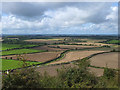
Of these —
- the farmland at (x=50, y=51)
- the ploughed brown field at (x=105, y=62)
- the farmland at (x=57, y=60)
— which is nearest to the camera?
the farmland at (x=57, y=60)

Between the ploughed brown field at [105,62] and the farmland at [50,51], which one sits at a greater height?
the farmland at [50,51]

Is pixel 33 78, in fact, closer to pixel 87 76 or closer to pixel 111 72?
pixel 87 76

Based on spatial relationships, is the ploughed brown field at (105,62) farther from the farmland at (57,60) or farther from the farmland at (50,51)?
the farmland at (50,51)

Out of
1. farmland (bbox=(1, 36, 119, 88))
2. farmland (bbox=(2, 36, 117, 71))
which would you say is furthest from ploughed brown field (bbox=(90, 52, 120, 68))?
farmland (bbox=(2, 36, 117, 71))

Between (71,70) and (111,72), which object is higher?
(71,70)

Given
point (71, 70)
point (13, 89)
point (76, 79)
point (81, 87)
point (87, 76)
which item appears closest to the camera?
point (13, 89)

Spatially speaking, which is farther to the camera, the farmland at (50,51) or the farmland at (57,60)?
the farmland at (50,51)

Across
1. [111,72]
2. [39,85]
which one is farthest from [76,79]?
[111,72]

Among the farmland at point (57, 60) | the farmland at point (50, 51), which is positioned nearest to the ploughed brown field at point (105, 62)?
the farmland at point (57, 60)

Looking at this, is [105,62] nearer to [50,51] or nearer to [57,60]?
[57,60]

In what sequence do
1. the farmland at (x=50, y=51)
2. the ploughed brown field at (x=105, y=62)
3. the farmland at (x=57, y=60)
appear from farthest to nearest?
the farmland at (x=50, y=51)
the ploughed brown field at (x=105, y=62)
the farmland at (x=57, y=60)

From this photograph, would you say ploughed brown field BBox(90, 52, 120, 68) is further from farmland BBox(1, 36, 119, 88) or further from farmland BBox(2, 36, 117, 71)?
farmland BBox(2, 36, 117, 71)
